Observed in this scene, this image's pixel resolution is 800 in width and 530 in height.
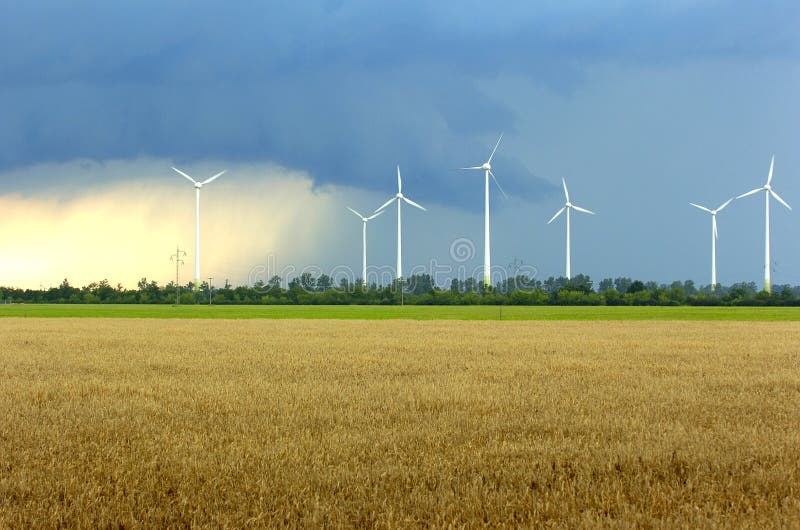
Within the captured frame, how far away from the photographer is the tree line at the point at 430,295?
137m

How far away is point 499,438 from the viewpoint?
9805 millimetres

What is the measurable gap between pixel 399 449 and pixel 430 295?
491ft

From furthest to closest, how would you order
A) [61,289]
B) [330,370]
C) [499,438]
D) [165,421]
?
[61,289], [330,370], [165,421], [499,438]

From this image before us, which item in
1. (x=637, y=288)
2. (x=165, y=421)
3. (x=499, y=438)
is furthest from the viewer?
(x=637, y=288)

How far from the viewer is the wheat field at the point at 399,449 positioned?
6.78m

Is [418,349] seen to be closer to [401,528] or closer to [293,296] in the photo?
[401,528]

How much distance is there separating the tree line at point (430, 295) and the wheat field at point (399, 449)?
398ft

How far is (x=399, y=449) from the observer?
9062 mm

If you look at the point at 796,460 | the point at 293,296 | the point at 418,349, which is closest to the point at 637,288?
the point at 293,296

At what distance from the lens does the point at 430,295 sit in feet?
520

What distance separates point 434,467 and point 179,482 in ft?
9.46

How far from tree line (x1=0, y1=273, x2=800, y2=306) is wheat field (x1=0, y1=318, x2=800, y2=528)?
121159mm

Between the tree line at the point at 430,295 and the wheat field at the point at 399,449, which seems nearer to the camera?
the wheat field at the point at 399,449

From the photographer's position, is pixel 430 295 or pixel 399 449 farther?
pixel 430 295
